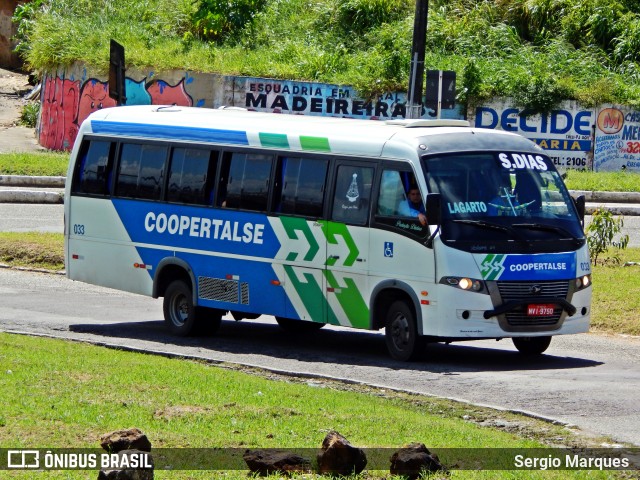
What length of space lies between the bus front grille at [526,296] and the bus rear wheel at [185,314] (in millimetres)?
4171

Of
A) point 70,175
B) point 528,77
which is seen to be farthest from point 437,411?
point 528,77

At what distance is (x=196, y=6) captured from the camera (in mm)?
44844

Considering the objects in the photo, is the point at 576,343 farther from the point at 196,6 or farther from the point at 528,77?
the point at 196,6

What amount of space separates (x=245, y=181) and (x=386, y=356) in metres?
2.75

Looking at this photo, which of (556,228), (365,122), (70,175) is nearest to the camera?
(556,228)

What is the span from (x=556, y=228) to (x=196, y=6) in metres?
33.3

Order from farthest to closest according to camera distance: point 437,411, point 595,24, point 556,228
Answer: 1. point 595,24
2. point 556,228
3. point 437,411

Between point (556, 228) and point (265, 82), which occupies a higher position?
point (265, 82)

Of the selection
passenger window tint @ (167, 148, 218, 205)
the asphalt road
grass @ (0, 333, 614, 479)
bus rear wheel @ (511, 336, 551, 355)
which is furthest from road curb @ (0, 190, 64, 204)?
grass @ (0, 333, 614, 479)

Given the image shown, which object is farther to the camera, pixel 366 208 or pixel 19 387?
pixel 366 208

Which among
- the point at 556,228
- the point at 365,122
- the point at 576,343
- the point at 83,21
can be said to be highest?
the point at 83,21

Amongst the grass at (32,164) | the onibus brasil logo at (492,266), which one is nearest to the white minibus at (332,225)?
the onibus brasil logo at (492,266)

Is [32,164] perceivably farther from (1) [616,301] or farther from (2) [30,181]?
(1) [616,301]

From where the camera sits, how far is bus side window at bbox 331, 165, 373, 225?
13.7 meters
